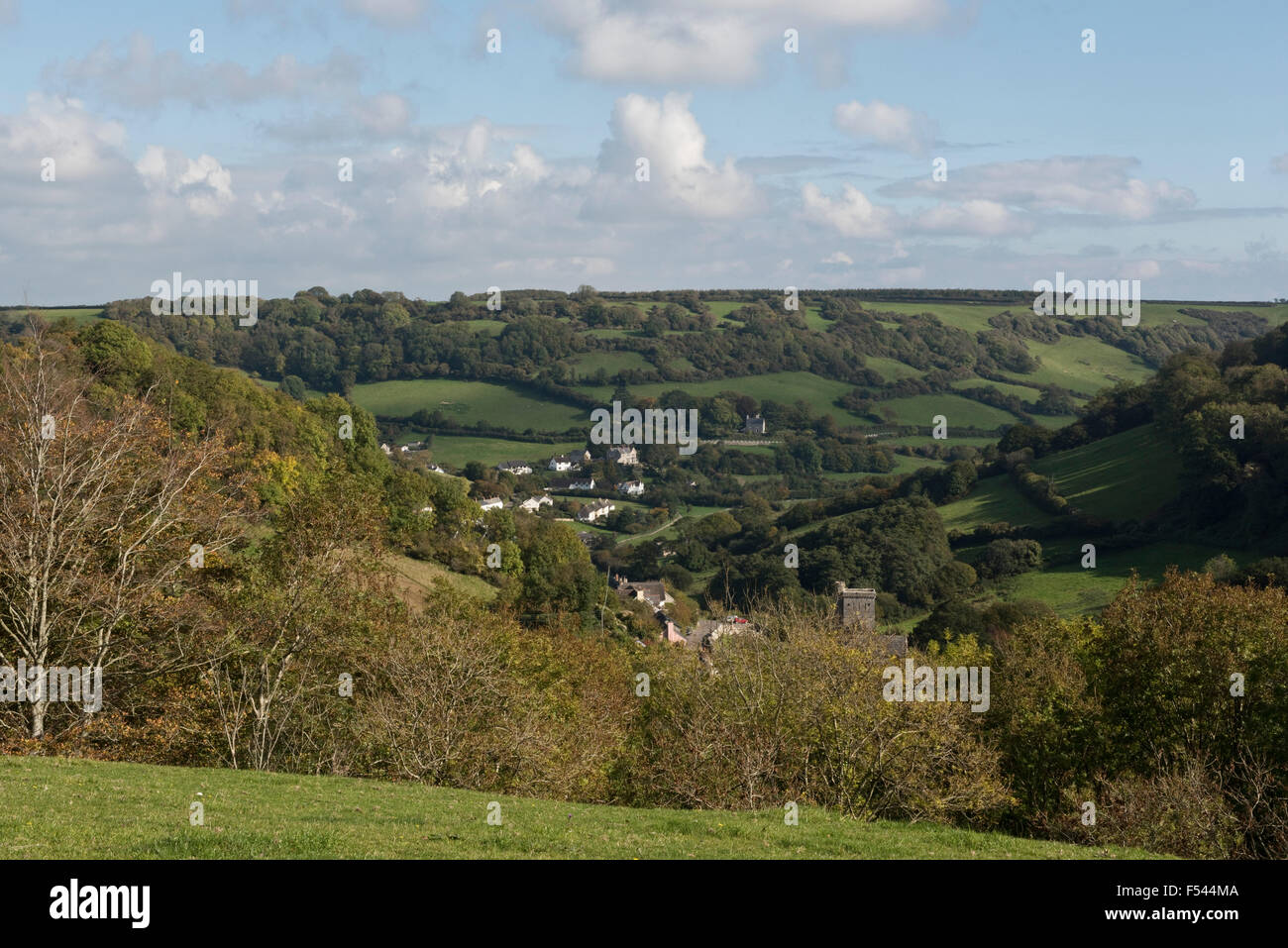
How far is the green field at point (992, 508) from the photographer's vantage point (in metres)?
112

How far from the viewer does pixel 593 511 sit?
16175cm

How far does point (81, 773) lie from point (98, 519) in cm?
1096

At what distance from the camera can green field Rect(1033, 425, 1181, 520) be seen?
10431cm

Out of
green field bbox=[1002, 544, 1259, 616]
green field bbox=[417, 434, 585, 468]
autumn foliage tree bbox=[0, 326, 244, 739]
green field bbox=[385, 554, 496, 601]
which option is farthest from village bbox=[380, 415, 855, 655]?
autumn foliage tree bbox=[0, 326, 244, 739]

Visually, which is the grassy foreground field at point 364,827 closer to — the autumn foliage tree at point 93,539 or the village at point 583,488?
the autumn foliage tree at point 93,539

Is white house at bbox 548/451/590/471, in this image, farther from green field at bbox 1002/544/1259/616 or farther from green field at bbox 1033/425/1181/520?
green field at bbox 1002/544/1259/616

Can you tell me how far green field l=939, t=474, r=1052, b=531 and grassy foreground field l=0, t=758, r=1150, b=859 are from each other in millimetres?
95570

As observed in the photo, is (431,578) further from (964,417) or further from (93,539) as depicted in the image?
(964,417)

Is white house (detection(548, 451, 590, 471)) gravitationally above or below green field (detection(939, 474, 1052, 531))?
above

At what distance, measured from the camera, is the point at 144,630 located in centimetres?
3177

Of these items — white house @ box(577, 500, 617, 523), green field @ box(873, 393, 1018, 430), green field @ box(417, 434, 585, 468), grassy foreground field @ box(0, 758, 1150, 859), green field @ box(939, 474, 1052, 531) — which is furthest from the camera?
green field @ box(873, 393, 1018, 430)
